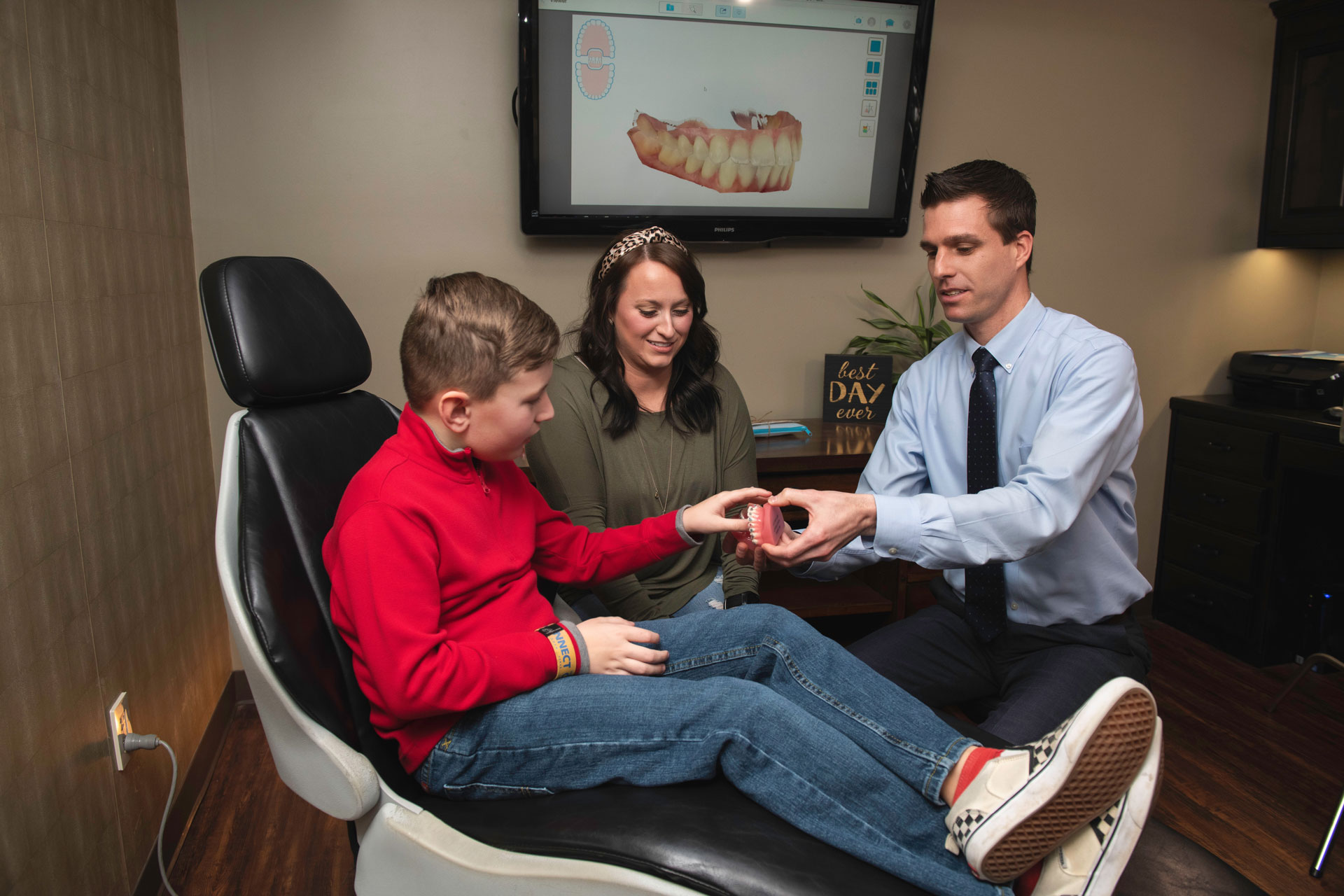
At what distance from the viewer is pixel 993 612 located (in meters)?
1.67

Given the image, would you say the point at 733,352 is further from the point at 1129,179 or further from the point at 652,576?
the point at 1129,179

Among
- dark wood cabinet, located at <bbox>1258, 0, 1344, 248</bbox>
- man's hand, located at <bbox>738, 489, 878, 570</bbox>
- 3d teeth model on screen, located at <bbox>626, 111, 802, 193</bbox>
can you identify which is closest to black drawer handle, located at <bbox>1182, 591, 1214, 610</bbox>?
dark wood cabinet, located at <bbox>1258, 0, 1344, 248</bbox>

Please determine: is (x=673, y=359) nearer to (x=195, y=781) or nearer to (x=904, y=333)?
(x=904, y=333)

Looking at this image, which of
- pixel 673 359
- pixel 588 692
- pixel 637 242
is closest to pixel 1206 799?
pixel 673 359

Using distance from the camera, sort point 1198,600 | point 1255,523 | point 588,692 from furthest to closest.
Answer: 1. point 1198,600
2. point 1255,523
3. point 588,692

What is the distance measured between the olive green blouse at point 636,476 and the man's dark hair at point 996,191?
64cm

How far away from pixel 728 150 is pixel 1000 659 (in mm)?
1690

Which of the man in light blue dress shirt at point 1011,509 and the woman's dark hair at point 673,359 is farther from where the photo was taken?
the woman's dark hair at point 673,359

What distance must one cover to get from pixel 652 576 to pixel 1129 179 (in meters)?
2.47

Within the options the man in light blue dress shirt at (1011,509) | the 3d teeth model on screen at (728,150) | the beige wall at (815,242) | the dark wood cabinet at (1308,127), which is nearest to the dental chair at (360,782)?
the man in light blue dress shirt at (1011,509)

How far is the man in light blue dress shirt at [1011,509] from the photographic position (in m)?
1.46

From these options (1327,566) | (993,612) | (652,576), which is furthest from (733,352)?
(1327,566)

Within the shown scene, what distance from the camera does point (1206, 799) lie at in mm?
2197

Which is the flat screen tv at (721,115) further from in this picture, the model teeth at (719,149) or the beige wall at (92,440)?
the beige wall at (92,440)
